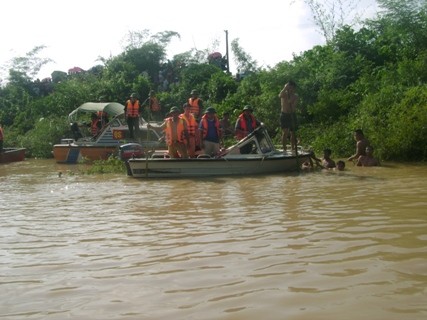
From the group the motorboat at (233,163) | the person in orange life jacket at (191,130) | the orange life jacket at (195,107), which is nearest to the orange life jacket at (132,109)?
the orange life jacket at (195,107)

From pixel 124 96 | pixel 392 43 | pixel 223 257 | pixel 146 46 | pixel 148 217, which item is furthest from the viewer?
pixel 146 46

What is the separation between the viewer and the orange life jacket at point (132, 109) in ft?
59.9

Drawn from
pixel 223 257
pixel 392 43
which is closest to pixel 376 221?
pixel 223 257

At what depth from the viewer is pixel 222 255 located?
5445 millimetres

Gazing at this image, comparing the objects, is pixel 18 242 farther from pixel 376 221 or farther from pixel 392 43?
pixel 392 43

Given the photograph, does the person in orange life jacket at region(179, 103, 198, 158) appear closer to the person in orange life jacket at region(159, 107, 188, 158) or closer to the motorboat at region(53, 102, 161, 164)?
the person in orange life jacket at region(159, 107, 188, 158)

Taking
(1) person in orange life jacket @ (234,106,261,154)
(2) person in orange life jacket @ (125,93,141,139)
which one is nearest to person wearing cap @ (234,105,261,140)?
(1) person in orange life jacket @ (234,106,261,154)

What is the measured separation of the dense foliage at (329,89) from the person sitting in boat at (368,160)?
1.02m

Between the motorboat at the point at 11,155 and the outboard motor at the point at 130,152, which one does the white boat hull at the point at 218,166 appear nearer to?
the outboard motor at the point at 130,152

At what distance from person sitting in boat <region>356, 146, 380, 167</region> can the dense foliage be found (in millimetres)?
1016

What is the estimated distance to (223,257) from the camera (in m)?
5.37

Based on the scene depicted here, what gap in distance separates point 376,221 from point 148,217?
292cm

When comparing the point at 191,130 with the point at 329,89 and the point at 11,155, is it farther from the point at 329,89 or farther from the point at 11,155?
the point at 11,155

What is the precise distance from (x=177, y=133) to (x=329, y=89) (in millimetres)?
8482
